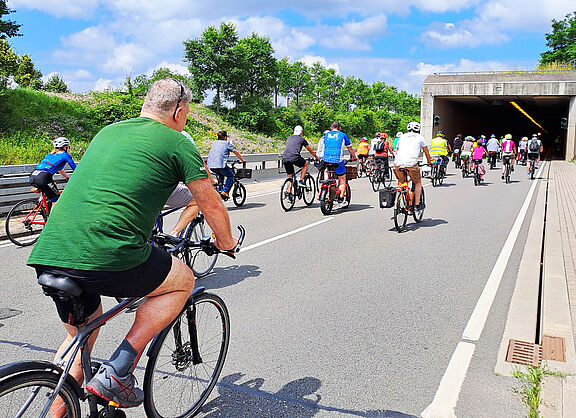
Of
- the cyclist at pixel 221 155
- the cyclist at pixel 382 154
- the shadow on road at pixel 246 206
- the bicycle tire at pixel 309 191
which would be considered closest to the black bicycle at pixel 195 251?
the cyclist at pixel 221 155

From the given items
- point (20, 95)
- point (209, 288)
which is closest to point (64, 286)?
point (209, 288)

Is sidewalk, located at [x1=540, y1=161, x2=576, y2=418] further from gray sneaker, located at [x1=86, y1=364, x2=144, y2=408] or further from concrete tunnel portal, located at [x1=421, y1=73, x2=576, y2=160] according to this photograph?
concrete tunnel portal, located at [x1=421, y1=73, x2=576, y2=160]

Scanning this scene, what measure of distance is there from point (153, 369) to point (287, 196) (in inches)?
393

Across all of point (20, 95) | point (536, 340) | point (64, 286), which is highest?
point (20, 95)

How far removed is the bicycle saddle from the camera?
2.43 metres

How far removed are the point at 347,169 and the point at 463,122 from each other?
170 ft

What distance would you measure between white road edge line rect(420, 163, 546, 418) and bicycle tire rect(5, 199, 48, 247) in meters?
6.94

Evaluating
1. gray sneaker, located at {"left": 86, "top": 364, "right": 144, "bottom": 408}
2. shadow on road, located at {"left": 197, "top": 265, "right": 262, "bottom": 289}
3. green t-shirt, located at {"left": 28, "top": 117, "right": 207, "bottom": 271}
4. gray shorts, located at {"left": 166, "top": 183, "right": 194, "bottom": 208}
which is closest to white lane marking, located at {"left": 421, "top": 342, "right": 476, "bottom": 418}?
gray sneaker, located at {"left": 86, "top": 364, "right": 144, "bottom": 408}

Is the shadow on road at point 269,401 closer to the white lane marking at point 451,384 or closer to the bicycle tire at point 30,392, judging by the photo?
the white lane marking at point 451,384

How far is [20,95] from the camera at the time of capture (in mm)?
25375

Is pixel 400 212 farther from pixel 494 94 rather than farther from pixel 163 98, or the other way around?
pixel 494 94

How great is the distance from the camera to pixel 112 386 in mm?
2621

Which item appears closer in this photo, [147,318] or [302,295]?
[147,318]

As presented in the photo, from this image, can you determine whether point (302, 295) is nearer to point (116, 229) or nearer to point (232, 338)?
point (232, 338)
